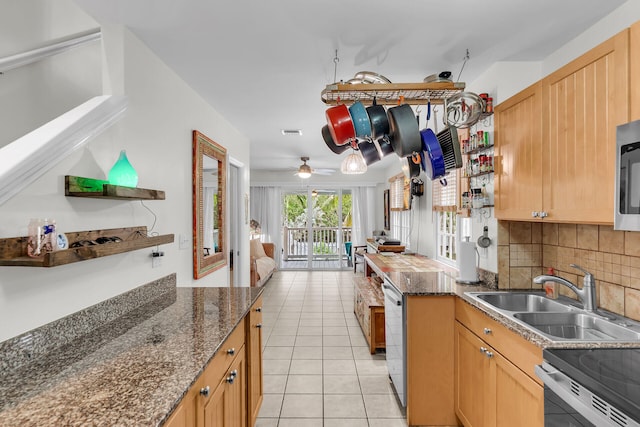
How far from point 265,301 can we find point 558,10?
4.79 metres

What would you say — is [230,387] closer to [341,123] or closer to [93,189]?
[93,189]

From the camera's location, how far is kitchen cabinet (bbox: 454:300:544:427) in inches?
56.8

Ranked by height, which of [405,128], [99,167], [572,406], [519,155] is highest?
[405,128]

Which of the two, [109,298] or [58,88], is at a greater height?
[58,88]

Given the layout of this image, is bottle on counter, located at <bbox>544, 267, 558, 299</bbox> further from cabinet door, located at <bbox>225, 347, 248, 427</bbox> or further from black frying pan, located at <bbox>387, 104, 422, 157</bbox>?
cabinet door, located at <bbox>225, 347, 248, 427</bbox>

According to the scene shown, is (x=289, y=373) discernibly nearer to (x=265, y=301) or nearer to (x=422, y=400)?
(x=422, y=400)

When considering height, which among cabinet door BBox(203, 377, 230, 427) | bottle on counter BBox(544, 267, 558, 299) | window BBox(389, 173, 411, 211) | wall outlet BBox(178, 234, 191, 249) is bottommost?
cabinet door BBox(203, 377, 230, 427)

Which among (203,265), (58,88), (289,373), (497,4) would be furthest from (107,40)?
(289,373)

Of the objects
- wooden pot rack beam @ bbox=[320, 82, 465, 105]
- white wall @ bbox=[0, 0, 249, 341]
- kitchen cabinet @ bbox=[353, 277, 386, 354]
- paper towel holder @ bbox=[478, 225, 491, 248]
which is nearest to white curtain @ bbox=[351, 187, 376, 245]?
kitchen cabinet @ bbox=[353, 277, 386, 354]

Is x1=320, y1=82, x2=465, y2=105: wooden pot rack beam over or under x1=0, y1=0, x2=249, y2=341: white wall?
over

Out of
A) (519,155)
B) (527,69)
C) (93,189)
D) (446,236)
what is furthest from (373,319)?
(93,189)

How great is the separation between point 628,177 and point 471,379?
1335mm

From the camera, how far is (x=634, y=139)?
1252 millimetres

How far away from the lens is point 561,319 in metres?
1.79
